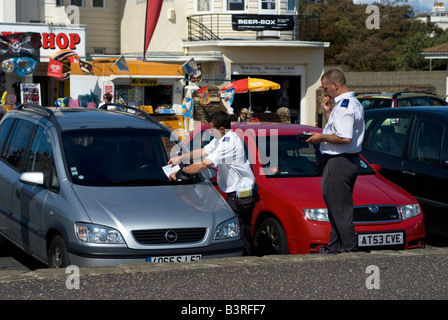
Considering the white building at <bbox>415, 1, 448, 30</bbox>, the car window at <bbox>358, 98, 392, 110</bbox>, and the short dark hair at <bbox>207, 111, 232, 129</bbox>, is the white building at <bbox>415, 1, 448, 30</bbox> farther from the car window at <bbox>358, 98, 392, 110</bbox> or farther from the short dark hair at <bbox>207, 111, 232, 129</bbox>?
the short dark hair at <bbox>207, 111, 232, 129</bbox>

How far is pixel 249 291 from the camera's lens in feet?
19.8

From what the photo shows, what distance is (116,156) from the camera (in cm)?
824

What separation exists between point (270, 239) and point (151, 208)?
5.86 ft

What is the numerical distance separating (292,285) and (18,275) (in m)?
2.20

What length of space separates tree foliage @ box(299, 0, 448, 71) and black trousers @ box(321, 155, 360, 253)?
5293 centimetres

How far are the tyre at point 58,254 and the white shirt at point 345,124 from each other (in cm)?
257

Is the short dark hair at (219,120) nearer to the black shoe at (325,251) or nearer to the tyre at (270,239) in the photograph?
the tyre at (270,239)

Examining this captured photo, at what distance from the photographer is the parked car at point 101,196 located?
6949 mm

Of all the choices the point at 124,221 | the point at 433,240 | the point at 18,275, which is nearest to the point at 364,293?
the point at 124,221

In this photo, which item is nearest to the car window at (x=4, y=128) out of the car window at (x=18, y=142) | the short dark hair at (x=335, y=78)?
the car window at (x=18, y=142)

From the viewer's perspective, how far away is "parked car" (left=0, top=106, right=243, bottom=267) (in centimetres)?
695

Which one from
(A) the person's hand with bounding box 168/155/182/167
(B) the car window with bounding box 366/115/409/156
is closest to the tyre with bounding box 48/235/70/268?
(A) the person's hand with bounding box 168/155/182/167

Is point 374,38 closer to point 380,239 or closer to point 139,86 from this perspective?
point 139,86
